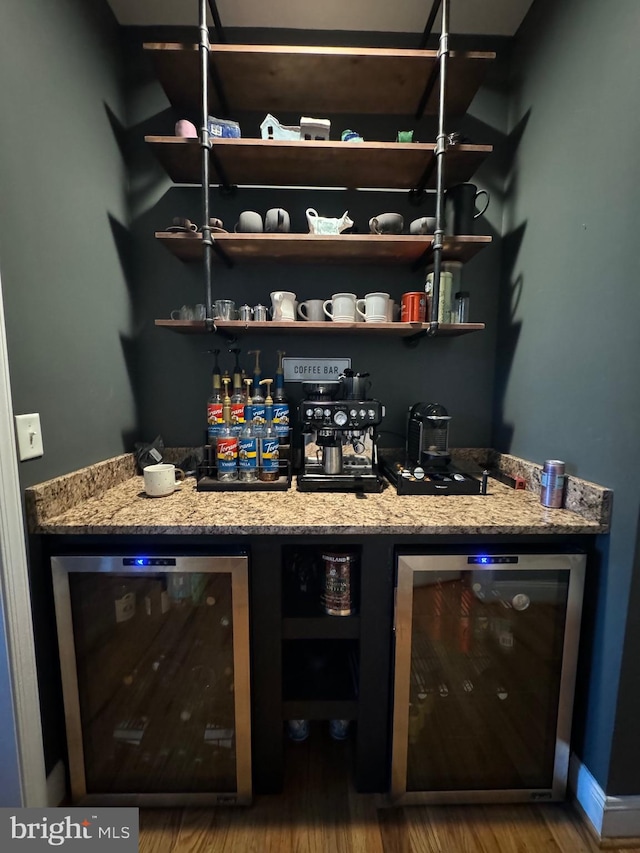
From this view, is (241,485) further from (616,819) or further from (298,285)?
(616,819)

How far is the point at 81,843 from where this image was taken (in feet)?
2.80

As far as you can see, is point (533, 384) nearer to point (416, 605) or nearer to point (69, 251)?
point (416, 605)

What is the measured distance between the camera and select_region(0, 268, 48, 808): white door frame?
83cm

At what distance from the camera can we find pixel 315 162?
1244 millimetres

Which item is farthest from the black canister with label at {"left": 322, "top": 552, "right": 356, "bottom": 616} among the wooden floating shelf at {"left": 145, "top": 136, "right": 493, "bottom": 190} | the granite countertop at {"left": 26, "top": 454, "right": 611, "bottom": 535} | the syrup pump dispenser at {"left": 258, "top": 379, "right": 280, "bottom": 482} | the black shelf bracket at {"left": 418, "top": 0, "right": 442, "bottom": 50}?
the black shelf bracket at {"left": 418, "top": 0, "right": 442, "bottom": 50}

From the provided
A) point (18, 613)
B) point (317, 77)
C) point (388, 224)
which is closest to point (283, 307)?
point (388, 224)

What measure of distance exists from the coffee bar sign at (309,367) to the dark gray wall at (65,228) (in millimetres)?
660

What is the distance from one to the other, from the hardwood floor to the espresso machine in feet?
2.96

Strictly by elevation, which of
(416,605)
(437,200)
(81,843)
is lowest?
(81,843)

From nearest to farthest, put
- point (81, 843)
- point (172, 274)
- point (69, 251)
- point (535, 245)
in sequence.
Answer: point (81, 843)
point (69, 251)
point (535, 245)
point (172, 274)

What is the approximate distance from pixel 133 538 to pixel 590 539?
127 cm

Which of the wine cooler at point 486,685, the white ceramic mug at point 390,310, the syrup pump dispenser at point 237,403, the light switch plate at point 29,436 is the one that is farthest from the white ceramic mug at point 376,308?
the light switch plate at point 29,436

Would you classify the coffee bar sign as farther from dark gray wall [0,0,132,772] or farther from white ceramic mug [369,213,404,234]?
dark gray wall [0,0,132,772]

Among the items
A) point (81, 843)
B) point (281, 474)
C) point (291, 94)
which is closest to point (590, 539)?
point (281, 474)
